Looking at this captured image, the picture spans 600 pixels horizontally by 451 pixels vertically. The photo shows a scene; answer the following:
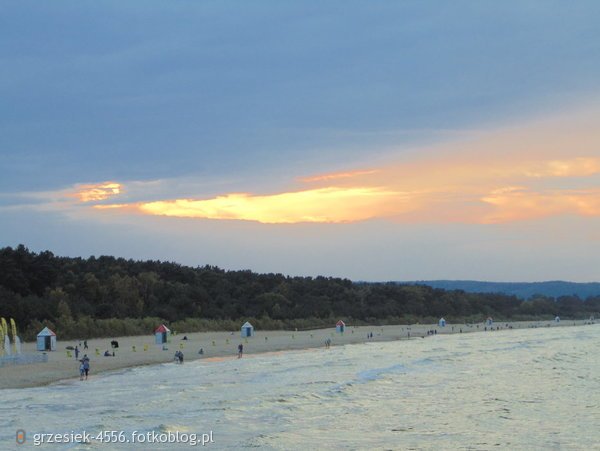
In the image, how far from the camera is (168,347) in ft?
158

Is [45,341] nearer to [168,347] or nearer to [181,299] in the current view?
[168,347]

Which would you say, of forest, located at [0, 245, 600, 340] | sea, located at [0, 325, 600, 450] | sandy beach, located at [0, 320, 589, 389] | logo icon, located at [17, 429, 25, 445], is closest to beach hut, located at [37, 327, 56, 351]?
sandy beach, located at [0, 320, 589, 389]

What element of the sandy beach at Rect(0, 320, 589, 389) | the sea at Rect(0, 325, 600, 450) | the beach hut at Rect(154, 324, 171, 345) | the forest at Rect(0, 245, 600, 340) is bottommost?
the sea at Rect(0, 325, 600, 450)

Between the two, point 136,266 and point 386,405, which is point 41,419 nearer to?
point 386,405

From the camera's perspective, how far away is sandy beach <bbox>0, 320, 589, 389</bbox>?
33.9 metres

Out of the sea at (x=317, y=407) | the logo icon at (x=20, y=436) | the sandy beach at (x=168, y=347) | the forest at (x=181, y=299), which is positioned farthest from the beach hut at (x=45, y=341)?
the logo icon at (x=20, y=436)

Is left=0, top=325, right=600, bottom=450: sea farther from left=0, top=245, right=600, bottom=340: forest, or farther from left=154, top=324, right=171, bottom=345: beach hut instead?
left=0, top=245, right=600, bottom=340: forest

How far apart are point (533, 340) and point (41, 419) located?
4728 centimetres

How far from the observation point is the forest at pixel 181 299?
5522 cm

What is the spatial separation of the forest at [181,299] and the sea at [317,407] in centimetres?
1800

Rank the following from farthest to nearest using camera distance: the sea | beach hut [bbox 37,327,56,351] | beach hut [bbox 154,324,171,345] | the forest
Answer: the forest
beach hut [bbox 154,324,171,345]
beach hut [bbox 37,327,56,351]
the sea

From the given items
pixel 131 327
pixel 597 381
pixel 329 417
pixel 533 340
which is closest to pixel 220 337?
pixel 131 327

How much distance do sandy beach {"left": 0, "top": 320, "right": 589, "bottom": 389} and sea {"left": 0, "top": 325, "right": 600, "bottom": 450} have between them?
1904 millimetres

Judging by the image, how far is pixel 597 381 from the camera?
34031 mm
